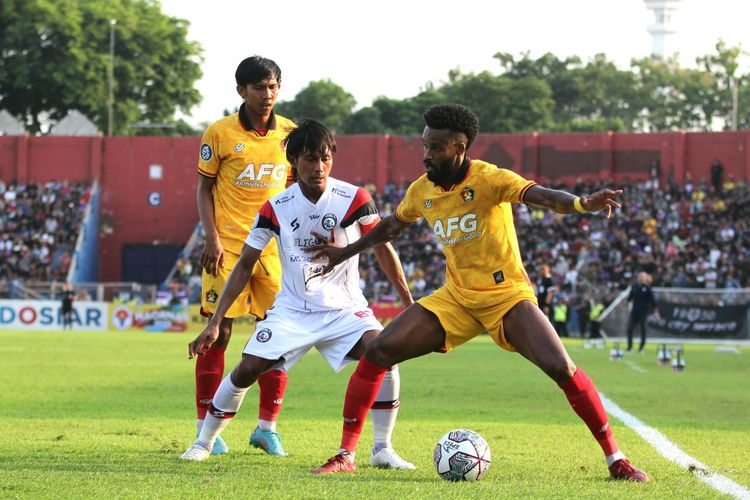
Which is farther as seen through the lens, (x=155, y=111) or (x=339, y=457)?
(x=155, y=111)

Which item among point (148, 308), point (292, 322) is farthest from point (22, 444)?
point (148, 308)

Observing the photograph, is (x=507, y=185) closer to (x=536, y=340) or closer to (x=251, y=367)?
(x=536, y=340)

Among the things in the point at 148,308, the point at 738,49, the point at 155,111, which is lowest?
the point at 148,308

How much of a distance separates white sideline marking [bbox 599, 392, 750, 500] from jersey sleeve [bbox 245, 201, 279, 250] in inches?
120

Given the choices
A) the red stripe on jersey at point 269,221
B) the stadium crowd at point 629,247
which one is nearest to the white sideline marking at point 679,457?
the red stripe on jersey at point 269,221

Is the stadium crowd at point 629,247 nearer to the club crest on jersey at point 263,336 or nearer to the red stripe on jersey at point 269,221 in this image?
the red stripe on jersey at point 269,221

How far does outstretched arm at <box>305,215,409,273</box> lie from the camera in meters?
8.10

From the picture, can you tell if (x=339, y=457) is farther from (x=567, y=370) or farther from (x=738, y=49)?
(x=738, y=49)

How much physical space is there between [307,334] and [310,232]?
0.66 m

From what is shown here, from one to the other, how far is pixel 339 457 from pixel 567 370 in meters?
1.48

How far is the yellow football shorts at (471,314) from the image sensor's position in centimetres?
771

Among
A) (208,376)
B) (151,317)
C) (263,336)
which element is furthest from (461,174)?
(151,317)

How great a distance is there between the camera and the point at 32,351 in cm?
2598

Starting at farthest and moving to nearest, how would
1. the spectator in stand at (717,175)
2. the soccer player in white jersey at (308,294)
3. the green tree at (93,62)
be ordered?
the green tree at (93,62), the spectator in stand at (717,175), the soccer player in white jersey at (308,294)
